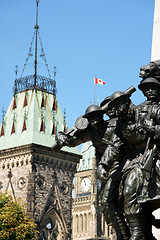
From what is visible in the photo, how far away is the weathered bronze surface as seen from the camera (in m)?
9.22

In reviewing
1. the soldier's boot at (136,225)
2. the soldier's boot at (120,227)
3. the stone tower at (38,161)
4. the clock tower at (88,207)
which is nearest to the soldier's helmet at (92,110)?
the soldier's boot at (120,227)

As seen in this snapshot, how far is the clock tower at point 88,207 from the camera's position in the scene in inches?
4109

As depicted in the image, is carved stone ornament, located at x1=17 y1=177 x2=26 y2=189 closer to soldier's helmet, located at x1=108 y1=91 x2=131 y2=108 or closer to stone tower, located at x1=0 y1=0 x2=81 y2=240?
stone tower, located at x1=0 y1=0 x2=81 y2=240

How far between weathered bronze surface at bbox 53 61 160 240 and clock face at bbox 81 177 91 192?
101960mm

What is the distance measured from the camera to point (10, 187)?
58906mm

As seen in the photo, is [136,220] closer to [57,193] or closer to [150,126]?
[150,126]

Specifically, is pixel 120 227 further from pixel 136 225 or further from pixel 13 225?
pixel 13 225

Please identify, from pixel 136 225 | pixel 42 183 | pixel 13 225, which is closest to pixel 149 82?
pixel 136 225

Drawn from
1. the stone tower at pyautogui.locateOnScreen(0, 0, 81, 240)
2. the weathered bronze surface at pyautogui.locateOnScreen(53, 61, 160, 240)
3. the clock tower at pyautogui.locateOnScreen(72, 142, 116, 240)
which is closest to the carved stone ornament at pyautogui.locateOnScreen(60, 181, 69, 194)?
the stone tower at pyautogui.locateOnScreen(0, 0, 81, 240)

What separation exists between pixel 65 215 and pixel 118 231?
2016 inches

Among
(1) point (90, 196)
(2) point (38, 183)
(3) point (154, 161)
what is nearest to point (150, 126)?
(3) point (154, 161)

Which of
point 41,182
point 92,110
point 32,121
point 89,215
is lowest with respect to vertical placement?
point 92,110

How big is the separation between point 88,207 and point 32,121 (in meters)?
48.9

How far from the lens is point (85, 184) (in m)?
113
